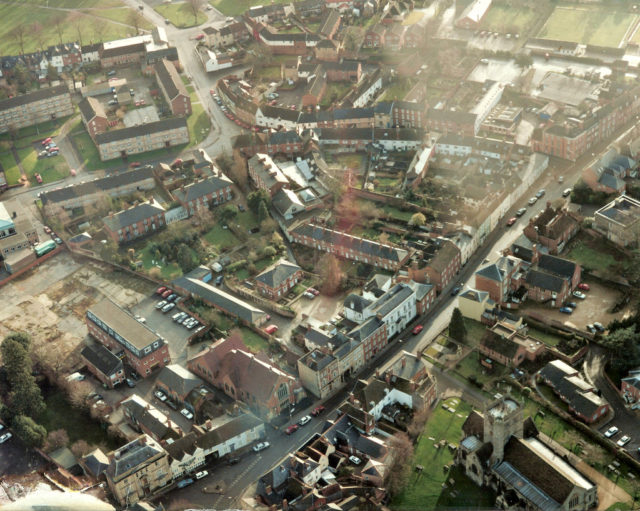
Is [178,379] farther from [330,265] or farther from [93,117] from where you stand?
[93,117]

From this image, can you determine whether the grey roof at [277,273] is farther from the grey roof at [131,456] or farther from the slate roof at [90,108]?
the slate roof at [90,108]

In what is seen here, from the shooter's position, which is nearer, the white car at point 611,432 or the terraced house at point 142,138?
the white car at point 611,432

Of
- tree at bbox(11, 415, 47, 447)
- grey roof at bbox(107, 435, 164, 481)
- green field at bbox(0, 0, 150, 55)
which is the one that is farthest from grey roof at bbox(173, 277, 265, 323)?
green field at bbox(0, 0, 150, 55)

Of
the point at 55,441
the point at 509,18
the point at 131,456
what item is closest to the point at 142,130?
the point at 55,441

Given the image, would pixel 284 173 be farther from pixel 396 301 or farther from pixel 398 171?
pixel 396 301

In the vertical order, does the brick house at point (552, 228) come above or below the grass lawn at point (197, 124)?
below

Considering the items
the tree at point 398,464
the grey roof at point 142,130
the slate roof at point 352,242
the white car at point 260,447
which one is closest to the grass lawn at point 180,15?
the grey roof at point 142,130
